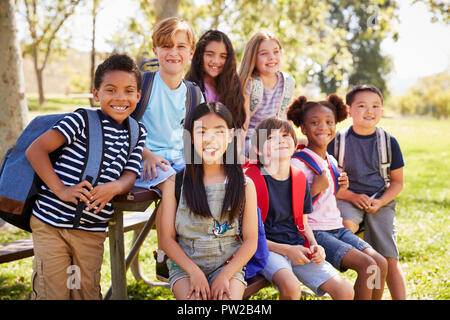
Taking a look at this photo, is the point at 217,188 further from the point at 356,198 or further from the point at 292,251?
the point at 356,198

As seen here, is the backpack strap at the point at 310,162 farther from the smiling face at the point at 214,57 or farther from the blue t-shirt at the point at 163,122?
the smiling face at the point at 214,57

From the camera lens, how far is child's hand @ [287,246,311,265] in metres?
2.38

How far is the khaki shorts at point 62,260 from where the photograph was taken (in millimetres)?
2316

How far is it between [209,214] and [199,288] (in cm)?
35

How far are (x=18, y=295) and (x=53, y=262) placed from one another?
5.47ft

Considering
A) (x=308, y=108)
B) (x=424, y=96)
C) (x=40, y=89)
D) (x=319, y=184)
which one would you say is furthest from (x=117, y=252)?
(x=424, y=96)

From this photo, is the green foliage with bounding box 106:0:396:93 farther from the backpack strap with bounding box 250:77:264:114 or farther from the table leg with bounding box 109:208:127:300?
the table leg with bounding box 109:208:127:300

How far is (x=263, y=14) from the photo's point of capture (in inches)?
450

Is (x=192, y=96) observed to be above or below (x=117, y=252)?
above

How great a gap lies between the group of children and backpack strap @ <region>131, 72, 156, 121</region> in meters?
0.03

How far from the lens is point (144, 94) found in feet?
9.00

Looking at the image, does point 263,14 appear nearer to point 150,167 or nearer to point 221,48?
point 221,48

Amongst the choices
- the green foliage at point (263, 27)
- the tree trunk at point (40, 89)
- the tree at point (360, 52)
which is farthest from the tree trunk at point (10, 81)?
the tree at point (360, 52)
